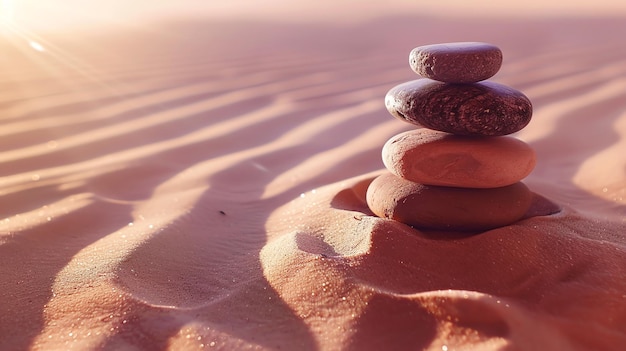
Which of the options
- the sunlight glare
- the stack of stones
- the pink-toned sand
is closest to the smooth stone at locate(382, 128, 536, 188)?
the stack of stones

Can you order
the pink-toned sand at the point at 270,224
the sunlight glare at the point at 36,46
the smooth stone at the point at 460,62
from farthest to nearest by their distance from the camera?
the sunlight glare at the point at 36,46, the smooth stone at the point at 460,62, the pink-toned sand at the point at 270,224

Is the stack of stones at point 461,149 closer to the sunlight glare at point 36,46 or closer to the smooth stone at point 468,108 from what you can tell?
the smooth stone at point 468,108

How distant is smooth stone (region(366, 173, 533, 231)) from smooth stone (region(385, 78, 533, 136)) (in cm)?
20

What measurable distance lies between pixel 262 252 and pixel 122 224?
2.08ft

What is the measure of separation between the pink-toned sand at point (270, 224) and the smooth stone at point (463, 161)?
18 centimetres

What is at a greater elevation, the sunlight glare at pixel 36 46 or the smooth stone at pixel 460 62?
the smooth stone at pixel 460 62

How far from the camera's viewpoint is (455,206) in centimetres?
191

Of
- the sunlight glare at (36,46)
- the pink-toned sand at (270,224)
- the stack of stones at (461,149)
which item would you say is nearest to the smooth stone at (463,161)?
the stack of stones at (461,149)

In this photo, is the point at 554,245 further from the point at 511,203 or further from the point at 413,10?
the point at 413,10

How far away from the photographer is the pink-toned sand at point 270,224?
1.45 metres

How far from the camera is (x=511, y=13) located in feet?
24.1

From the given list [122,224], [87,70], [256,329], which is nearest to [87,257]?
[122,224]

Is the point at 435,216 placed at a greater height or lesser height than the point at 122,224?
greater

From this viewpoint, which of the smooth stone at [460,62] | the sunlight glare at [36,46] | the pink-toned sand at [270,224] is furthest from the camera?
the sunlight glare at [36,46]
